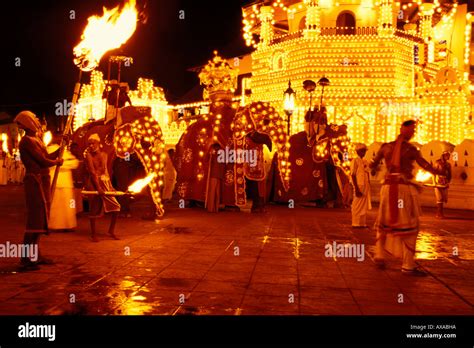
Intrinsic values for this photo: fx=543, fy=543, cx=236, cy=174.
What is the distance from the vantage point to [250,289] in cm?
546

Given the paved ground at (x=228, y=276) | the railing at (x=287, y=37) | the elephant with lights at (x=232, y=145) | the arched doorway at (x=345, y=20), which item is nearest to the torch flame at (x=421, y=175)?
the paved ground at (x=228, y=276)

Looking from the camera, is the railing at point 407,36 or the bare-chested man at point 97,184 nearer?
the bare-chested man at point 97,184

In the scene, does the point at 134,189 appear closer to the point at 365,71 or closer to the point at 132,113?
the point at 132,113

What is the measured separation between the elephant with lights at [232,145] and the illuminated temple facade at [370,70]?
11645 mm

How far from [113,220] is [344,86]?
17.9 metres

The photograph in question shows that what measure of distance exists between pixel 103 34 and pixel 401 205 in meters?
5.02

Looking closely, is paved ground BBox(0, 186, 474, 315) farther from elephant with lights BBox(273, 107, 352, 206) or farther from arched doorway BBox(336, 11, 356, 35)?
arched doorway BBox(336, 11, 356, 35)

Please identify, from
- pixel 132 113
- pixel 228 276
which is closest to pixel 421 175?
pixel 228 276

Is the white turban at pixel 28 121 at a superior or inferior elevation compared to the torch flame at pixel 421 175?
superior

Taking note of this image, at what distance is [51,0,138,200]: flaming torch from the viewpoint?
25.7 ft

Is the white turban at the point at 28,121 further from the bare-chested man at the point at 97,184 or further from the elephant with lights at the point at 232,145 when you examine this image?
the elephant with lights at the point at 232,145

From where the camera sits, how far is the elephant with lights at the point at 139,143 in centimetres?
1094

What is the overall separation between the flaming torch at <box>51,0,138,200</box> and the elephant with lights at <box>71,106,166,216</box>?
7.57 ft
